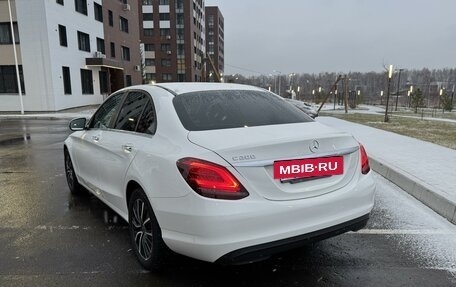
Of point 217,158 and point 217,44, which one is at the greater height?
point 217,44

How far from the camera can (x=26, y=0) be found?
24.8 m

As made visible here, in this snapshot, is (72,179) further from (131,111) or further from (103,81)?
(103,81)

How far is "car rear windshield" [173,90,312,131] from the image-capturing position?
10.3ft

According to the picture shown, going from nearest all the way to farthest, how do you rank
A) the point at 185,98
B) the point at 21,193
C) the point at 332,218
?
the point at 332,218 < the point at 185,98 < the point at 21,193

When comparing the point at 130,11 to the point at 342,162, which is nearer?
the point at 342,162

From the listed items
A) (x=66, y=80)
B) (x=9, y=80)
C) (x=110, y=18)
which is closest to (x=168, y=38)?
(x=110, y=18)

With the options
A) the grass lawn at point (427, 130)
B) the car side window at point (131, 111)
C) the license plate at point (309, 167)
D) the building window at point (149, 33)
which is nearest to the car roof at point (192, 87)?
the car side window at point (131, 111)

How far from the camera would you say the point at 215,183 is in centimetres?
255

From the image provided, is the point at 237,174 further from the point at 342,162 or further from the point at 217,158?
the point at 342,162

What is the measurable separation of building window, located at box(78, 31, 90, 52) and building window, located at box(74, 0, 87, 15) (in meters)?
1.79

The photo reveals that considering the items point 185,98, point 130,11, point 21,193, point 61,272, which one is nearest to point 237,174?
point 185,98

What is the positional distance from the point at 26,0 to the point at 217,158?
27553 mm

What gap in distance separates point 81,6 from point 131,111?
30970 mm

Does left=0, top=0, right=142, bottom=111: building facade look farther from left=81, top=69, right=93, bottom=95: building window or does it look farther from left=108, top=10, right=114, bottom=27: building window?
left=108, top=10, right=114, bottom=27: building window
